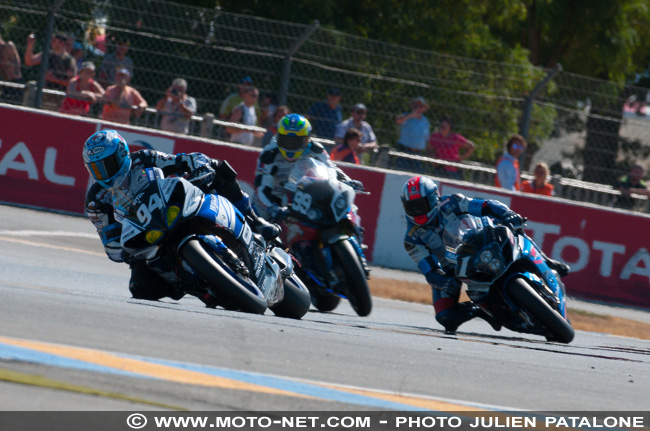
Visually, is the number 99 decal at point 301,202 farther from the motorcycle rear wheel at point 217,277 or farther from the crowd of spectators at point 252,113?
the crowd of spectators at point 252,113

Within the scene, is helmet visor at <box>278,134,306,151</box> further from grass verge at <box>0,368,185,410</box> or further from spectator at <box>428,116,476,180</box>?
grass verge at <box>0,368,185,410</box>

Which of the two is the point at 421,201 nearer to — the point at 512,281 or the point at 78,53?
the point at 512,281

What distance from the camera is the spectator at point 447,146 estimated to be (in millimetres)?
13008

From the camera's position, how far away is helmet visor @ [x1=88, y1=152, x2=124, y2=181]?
630 cm

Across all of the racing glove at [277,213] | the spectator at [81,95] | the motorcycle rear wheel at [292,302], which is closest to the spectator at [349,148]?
the spectator at [81,95]

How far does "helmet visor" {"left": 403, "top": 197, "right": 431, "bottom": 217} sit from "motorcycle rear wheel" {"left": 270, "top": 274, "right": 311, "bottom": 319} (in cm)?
121

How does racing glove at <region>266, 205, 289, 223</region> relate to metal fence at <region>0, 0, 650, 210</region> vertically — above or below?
below

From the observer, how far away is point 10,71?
12.5m

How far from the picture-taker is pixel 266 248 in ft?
22.5

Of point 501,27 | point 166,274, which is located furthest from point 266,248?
point 501,27

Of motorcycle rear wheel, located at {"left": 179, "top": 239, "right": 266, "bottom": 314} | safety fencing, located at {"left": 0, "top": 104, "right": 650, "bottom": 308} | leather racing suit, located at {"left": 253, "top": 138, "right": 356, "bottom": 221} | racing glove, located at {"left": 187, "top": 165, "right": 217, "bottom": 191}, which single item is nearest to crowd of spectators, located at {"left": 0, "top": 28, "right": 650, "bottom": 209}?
safety fencing, located at {"left": 0, "top": 104, "right": 650, "bottom": 308}

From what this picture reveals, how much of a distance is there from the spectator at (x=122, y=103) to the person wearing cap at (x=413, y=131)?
3.24m

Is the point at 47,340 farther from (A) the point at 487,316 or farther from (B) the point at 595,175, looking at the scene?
(B) the point at 595,175

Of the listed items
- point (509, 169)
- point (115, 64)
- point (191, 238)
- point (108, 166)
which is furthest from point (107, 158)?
point (509, 169)
